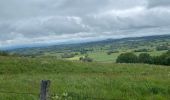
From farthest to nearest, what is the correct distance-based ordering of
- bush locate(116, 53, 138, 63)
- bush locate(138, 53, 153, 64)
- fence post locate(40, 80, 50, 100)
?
bush locate(116, 53, 138, 63)
bush locate(138, 53, 153, 64)
fence post locate(40, 80, 50, 100)

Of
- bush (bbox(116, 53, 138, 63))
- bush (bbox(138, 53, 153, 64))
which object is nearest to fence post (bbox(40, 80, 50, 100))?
bush (bbox(138, 53, 153, 64))

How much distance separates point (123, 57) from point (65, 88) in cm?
6294

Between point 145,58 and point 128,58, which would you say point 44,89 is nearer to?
point 145,58

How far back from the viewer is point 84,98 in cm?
1512

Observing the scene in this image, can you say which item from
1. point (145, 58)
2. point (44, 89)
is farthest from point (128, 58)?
point (44, 89)

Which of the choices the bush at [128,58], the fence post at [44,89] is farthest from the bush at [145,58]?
the fence post at [44,89]

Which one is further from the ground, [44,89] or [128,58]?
[44,89]

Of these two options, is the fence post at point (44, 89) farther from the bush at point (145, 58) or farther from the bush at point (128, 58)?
the bush at point (128, 58)

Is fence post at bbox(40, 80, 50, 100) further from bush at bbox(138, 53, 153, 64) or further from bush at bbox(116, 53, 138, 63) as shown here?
bush at bbox(116, 53, 138, 63)

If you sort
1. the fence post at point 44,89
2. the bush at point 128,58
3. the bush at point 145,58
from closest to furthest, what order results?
the fence post at point 44,89
the bush at point 145,58
the bush at point 128,58

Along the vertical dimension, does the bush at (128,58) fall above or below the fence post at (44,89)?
below

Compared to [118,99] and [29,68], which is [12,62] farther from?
[118,99]

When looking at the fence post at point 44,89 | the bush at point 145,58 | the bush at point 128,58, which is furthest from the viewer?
the bush at point 128,58

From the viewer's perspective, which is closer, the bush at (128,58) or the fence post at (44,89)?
the fence post at (44,89)
